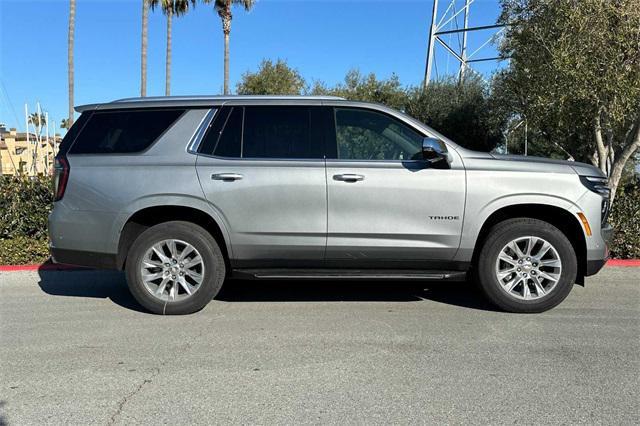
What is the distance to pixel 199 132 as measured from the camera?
5.13 metres

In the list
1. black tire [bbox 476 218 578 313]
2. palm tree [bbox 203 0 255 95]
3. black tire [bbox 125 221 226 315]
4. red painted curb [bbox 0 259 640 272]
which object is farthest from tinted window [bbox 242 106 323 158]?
palm tree [bbox 203 0 255 95]

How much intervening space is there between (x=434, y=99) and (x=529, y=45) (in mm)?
6590

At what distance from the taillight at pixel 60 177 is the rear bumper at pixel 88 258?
1.78 feet

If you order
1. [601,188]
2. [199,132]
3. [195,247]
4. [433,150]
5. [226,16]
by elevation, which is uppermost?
[226,16]

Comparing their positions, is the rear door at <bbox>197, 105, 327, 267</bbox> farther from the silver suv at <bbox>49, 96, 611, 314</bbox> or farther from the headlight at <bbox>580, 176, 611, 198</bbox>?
the headlight at <bbox>580, 176, 611, 198</bbox>

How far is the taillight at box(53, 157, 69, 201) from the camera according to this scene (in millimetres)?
5086

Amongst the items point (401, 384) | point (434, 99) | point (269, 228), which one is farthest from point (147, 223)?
point (434, 99)

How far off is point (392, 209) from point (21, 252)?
550 cm

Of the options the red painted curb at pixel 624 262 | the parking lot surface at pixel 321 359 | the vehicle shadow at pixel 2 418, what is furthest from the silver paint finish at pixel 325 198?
the red painted curb at pixel 624 262

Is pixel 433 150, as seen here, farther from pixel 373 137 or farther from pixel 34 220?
pixel 34 220

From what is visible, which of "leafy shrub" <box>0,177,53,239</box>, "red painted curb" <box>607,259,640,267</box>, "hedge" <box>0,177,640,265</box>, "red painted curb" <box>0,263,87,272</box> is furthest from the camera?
"leafy shrub" <box>0,177,53,239</box>

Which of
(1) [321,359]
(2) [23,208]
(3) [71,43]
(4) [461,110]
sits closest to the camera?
(1) [321,359]

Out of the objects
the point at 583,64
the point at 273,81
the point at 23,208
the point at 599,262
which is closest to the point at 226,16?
the point at 273,81

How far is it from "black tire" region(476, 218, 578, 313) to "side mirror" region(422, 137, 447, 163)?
897mm
